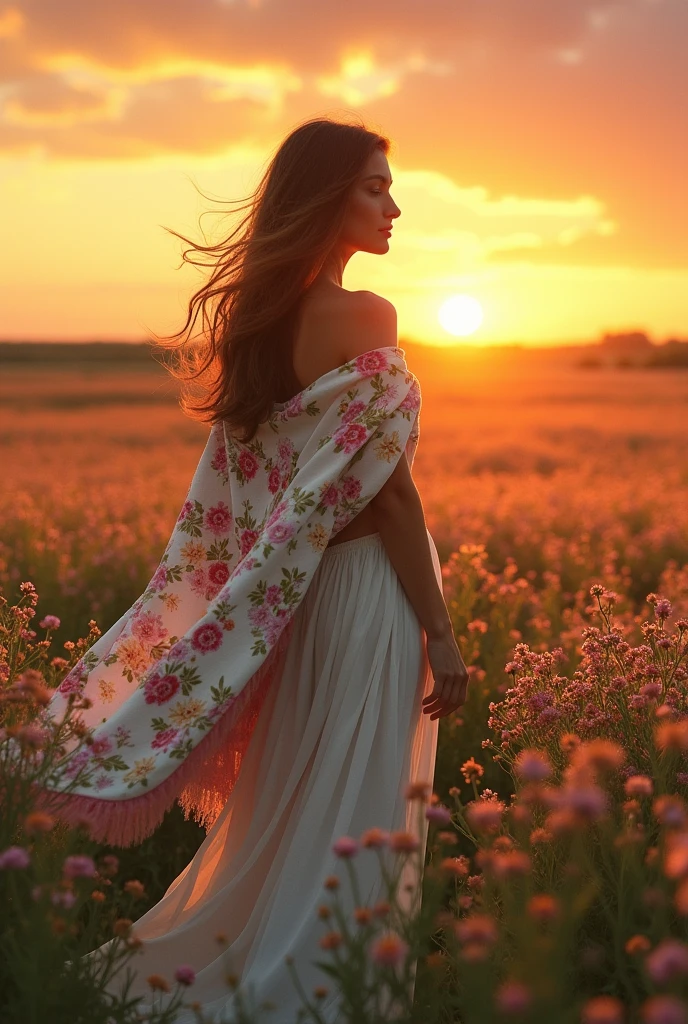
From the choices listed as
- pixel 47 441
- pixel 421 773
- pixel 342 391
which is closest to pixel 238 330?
pixel 342 391

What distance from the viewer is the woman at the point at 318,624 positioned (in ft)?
8.55

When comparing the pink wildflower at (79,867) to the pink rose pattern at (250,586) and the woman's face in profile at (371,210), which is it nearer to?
the pink rose pattern at (250,586)

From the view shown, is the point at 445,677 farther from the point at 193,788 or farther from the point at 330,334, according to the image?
the point at 330,334

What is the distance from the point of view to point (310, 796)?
262 centimetres

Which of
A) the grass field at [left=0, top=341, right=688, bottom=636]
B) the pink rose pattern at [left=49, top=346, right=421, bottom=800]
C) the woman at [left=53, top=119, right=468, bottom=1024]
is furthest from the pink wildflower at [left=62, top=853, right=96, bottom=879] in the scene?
the grass field at [left=0, top=341, right=688, bottom=636]

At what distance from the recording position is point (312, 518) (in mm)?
2654

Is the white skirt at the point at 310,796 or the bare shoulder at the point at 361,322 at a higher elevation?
the bare shoulder at the point at 361,322

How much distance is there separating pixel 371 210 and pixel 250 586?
103 centimetres

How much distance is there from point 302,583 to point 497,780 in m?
1.83

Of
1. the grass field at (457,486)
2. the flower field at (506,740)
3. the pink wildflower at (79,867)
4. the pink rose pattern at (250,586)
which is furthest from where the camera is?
the grass field at (457,486)

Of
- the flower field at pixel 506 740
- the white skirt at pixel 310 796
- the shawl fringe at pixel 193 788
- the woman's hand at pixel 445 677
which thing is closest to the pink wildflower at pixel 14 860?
the flower field at pixel 506 740

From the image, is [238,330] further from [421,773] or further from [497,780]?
[497,780]

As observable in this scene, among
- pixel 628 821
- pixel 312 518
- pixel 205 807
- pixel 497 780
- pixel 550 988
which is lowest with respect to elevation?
pixel 497 780

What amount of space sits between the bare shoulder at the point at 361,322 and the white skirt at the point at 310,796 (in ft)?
1.61
